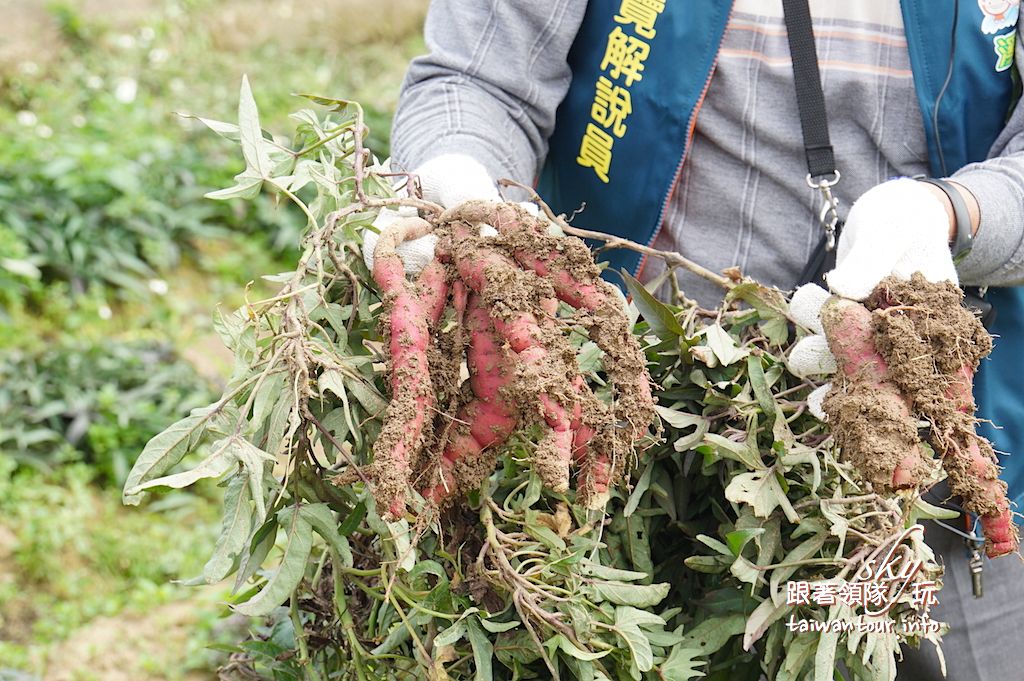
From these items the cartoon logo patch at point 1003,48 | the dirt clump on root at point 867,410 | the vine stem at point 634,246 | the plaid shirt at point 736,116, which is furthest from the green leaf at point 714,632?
the cartoon logo patch at point 1003,48

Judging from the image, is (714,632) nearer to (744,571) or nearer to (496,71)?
(744,571)

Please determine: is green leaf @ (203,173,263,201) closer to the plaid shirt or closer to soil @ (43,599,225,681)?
the plaid shirt

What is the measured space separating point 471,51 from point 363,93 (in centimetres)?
326

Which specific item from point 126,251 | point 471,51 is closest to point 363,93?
point 126,251

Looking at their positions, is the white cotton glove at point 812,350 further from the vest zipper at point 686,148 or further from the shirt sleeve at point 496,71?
the shirt sleeve at point 496,71

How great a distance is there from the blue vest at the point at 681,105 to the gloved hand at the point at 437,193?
259mm

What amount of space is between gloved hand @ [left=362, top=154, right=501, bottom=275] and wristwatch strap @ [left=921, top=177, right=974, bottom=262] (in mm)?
493

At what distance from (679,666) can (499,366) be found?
373 millimetres

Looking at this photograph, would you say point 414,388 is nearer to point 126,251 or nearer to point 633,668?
point 633,668

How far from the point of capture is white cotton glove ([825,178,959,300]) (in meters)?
0.99

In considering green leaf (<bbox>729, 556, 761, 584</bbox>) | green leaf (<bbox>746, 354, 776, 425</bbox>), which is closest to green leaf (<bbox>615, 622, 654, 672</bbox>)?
green leaf (<bbox>729, 556, 761, 584</bbox>)

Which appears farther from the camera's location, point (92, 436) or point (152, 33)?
point (152, 33)

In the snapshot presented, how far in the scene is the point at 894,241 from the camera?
1021 mm

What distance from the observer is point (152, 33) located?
4023 mm
